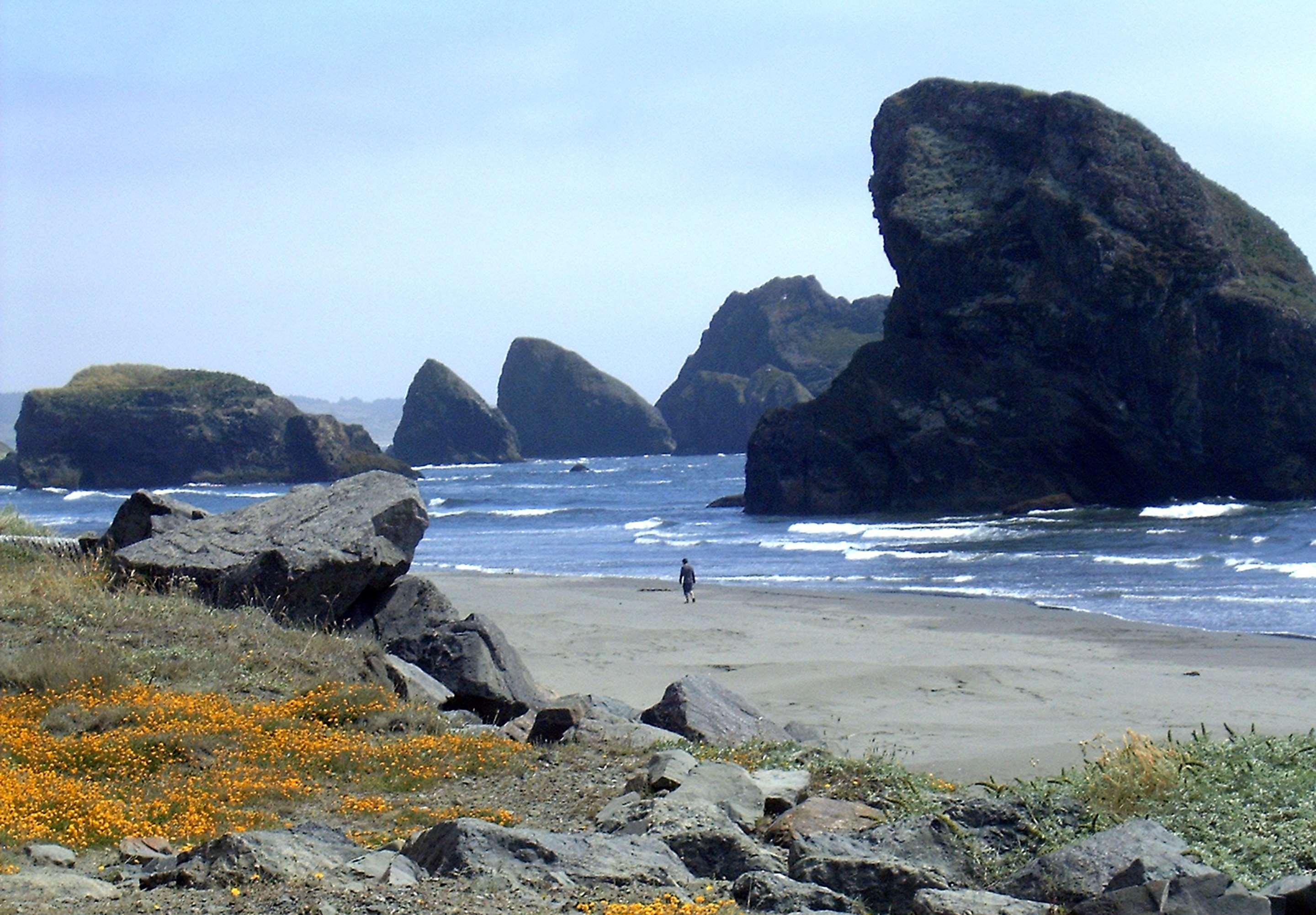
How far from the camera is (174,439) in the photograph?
12081 centimetres

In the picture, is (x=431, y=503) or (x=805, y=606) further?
(x=431, y=503)

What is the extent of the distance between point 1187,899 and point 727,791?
2876 mm

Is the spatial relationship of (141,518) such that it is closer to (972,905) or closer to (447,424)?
(972,905)

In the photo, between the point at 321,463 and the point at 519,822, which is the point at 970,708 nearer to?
the point at 519,822

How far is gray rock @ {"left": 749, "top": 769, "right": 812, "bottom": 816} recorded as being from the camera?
23.4ft

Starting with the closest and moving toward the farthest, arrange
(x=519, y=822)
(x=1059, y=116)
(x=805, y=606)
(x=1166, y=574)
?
1. (x=519, y=822)
2. (x=805, y=606)
3. (x=1166, y=574)
4. (x=1059, y=116)

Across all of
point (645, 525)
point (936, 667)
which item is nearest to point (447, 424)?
point (645, 525)

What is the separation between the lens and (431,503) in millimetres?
78250

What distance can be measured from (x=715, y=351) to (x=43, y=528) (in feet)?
558

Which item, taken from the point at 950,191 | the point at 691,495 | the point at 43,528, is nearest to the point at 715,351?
the point at 691,495

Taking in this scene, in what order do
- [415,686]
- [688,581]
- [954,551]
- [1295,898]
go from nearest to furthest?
[1295,898] → [415,686] → [688,581] → [954,551]

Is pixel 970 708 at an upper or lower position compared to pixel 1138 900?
lower

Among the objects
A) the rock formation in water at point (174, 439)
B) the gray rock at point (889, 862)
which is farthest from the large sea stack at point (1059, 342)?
the rock formation in water at point (174, 439)

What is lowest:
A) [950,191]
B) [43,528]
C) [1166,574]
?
[1166,574]
